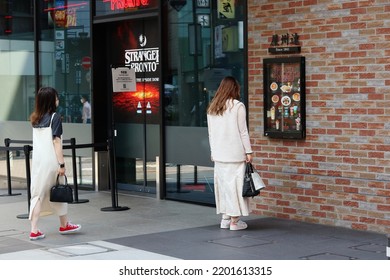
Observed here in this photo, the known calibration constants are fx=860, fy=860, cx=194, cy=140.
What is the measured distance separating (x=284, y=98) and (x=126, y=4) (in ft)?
14.2

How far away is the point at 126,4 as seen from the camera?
15039 millimetres

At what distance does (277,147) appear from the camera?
39.9 feet

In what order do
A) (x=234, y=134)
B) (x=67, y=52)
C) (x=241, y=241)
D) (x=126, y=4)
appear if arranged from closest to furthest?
(x=241, y=241) < (x=234, y=134) < (x=126, y=4) < (x=67, y=52)

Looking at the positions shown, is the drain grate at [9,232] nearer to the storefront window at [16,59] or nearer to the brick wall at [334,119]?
the brick wall at [334,119]

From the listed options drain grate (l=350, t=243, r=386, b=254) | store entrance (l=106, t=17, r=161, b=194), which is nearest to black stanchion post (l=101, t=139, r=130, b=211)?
store entrance (l=106, t=17, r=161, b=194)

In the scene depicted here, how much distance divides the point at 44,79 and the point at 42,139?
21.1ft

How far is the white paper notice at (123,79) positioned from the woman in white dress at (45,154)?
2.94m

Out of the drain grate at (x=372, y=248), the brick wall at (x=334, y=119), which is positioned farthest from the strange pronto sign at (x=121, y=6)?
the drain grate at (x=372, y=248)

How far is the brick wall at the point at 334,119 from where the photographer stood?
10875mm

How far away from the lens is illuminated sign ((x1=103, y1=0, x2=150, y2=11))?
48.4 feet

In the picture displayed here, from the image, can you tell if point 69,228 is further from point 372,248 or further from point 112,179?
point 372,248

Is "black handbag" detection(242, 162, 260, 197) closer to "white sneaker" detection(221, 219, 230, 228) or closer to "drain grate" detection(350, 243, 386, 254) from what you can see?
"white sneaker" detection(221, 219, 230, 228)

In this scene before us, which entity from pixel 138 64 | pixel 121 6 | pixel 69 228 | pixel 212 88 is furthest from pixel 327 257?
pixel 121 6

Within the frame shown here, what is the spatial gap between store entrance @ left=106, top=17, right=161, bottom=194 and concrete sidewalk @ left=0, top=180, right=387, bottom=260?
69.2 inches
